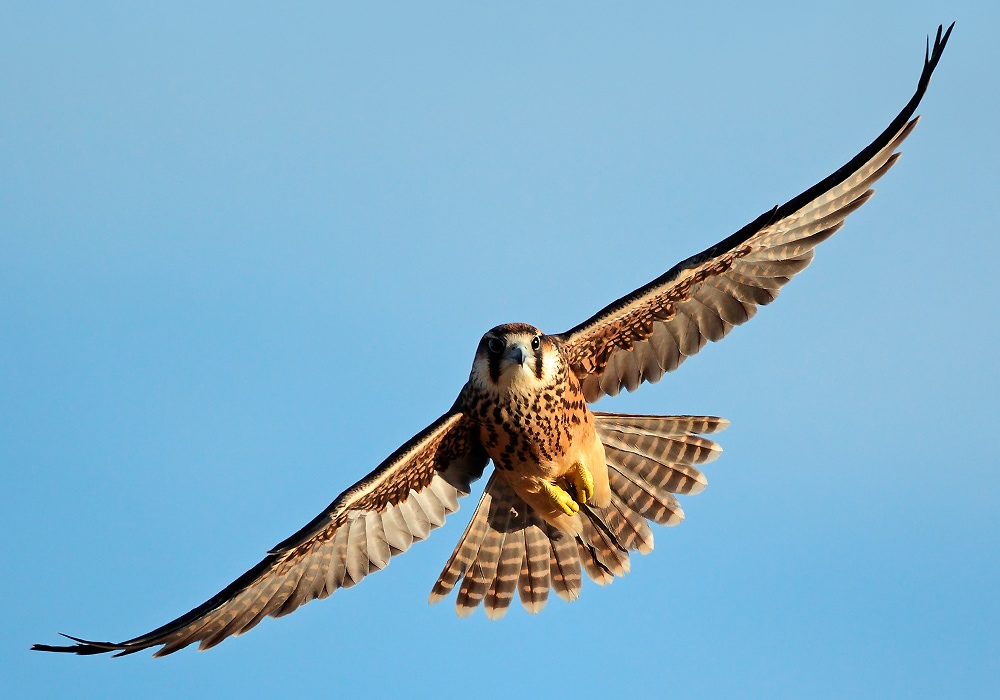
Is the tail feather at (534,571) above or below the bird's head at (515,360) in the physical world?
below

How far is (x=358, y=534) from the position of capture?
8.30 meters

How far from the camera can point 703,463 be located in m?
9.11

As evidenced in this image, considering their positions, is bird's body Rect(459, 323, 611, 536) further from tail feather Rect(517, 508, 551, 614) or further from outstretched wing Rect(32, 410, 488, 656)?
tail feather Rect(517, 508, 551, 614)

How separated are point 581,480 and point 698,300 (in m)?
1.45

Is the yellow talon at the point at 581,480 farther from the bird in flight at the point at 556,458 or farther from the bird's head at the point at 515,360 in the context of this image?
the bird's head at the point at 515,360

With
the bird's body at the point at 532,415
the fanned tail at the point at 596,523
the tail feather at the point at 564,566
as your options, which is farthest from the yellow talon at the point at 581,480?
the tail feather at the point at 564,566

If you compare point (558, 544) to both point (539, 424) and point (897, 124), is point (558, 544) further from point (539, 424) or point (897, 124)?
point (897, 124)

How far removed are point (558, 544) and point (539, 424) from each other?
1.55m

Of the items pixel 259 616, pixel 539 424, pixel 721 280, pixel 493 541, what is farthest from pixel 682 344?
pixel 259 616

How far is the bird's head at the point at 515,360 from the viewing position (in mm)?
7801

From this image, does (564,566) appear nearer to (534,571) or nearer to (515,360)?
(534,571)

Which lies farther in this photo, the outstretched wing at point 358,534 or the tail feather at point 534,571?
the tail feather at point 534,571

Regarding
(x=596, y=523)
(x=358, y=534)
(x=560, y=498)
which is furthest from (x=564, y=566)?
(x=358, y=534)

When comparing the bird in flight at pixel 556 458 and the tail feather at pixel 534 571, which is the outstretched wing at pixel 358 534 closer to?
the bird in flight at pixel 556 458
